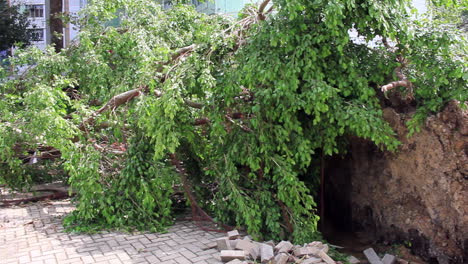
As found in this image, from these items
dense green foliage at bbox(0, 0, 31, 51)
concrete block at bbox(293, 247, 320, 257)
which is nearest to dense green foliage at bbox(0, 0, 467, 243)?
concrete block at bbox(293, 247, 320, 257)

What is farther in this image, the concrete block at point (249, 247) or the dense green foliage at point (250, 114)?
the dense green foliage at point (250, 114)

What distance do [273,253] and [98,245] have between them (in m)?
2.34

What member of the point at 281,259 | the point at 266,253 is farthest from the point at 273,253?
the point at 281,259

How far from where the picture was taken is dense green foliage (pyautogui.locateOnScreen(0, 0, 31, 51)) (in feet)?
50.7

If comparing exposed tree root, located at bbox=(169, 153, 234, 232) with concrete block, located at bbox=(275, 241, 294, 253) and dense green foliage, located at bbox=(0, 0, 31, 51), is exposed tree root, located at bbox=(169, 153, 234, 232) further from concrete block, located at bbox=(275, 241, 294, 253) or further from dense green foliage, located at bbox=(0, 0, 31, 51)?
dense green foliage, located at bbox=(0, 0, 31, 51)

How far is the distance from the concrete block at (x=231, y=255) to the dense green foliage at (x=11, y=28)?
46.0ft

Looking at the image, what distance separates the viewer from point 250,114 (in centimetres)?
552

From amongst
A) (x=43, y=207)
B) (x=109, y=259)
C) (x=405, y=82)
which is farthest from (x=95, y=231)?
(x=405, y=82)

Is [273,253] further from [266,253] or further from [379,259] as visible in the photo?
[379,259]

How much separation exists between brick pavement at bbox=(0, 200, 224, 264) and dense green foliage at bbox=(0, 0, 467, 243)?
33 cm

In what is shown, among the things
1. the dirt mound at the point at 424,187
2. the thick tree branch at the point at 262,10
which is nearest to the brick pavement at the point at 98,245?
the dirt mound at the point at 424,187

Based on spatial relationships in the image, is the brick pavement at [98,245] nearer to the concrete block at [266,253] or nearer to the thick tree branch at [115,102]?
the concrete block at [266,253]

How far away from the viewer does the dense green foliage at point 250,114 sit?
479 cm

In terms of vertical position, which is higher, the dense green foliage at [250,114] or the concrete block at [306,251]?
the dense green foliage at [250,114]
